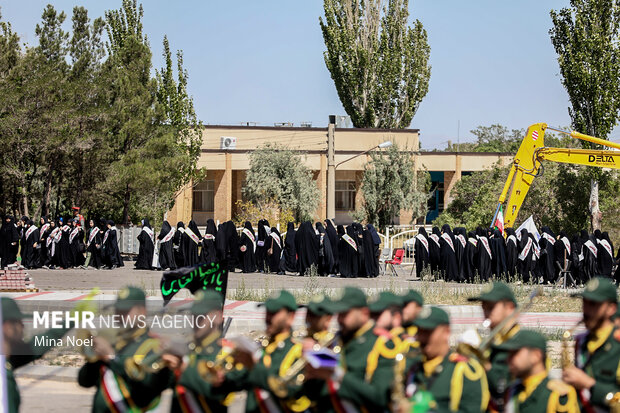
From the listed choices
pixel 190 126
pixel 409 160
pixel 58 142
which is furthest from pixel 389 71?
pixel 58 142

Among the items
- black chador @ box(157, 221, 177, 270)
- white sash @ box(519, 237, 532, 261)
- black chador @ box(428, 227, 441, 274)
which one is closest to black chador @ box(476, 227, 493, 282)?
white sash @ box(519, 237, 532, 261)

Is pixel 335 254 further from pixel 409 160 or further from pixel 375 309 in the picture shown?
pixel 409 160

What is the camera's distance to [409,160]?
4422 cm

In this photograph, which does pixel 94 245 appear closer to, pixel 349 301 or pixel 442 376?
pixel 349 301

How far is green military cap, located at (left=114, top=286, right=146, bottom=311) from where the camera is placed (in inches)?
210

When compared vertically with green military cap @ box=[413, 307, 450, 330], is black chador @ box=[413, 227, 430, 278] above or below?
below

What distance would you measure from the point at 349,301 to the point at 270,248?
19449mm

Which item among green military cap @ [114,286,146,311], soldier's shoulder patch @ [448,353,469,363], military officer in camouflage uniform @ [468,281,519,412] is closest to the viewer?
soldier's shoulder patch @ [448,353,469,363]

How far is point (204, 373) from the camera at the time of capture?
4.93m

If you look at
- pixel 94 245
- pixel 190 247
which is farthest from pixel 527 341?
pixel 94 245

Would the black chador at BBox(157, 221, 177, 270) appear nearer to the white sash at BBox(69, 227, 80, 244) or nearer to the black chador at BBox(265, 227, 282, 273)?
the white sash at BBox(69, 227, 80, 244)

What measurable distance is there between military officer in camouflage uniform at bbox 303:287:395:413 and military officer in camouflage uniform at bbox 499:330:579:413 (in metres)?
0.72

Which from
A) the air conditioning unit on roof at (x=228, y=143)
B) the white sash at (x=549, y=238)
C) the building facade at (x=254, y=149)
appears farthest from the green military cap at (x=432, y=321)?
the air conditioning unit on roof at (x=228, y=143)

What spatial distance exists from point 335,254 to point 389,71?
2785cm
